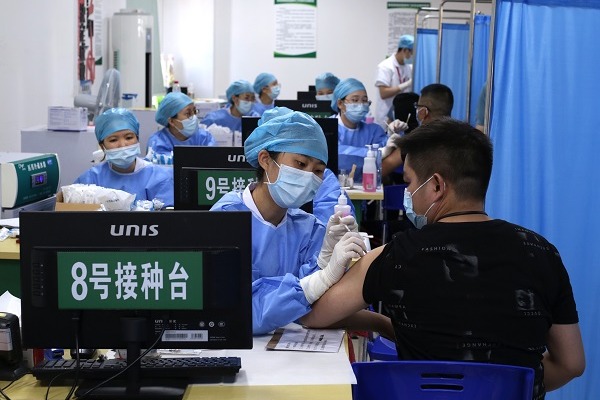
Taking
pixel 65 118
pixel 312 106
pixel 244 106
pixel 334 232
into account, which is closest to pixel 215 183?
pixel 334 232

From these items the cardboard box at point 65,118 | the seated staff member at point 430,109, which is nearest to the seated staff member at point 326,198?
the seated staff member at point 430,109

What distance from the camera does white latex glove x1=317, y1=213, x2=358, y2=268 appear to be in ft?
8.31

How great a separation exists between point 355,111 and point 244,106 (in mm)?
2151

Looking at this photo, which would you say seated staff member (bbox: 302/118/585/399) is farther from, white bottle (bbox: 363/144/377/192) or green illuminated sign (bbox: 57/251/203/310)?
white bottle (bbox: 363/144/377/192)

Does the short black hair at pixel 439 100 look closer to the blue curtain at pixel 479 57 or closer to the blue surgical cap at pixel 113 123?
the blue curtain at pixel 479 57

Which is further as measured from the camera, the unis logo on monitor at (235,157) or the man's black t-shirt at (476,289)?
the unis logo on monitor at (235,157)

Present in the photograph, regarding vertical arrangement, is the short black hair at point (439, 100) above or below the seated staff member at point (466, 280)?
above

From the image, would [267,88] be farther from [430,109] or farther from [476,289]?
[476,289]

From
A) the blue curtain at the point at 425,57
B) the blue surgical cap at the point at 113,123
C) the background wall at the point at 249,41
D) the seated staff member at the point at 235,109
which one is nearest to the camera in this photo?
the blue surgical cap at the point at 113,123

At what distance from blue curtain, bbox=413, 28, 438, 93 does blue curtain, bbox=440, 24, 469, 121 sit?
79 centimetres

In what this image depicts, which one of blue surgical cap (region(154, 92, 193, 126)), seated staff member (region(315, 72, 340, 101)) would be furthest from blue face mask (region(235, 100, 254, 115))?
blue surgical cap (region(154, 92, 193, 126))

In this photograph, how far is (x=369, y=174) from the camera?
5.55 meters

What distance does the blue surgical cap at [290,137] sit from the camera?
2844 millimetres

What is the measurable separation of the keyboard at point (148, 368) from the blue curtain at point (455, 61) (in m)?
6.25
